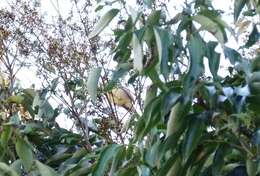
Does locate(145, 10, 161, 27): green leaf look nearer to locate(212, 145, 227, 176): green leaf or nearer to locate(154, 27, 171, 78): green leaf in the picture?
locate(154, 27, 171, 78): green leaf

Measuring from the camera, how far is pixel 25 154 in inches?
43.9

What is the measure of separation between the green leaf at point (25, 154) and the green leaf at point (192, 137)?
0.42 metres

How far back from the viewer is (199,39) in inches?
31.6

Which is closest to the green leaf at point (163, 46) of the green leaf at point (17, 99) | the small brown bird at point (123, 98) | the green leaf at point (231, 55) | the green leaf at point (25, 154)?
the green leaf at point (231, 55)

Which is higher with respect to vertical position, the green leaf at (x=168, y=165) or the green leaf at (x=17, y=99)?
the green leaf at (x=17, y=99)

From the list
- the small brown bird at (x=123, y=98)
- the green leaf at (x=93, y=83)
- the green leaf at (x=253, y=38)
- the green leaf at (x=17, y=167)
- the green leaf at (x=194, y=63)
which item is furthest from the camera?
the small brown bird at (x=123, y=98)

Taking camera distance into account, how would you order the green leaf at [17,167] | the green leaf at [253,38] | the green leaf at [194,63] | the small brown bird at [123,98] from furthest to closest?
the small brown bird at [123,98], the green leaf at [17,167], the green leaf at [253,38], the green leaf at [194,63]

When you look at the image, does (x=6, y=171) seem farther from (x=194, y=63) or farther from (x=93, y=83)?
(x=194, y=63)

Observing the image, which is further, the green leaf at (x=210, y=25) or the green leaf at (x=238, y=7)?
the green leaf at (x=238, y=7)

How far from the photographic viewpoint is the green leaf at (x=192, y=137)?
2.65ft

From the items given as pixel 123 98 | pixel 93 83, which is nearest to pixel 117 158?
pixel 93 83

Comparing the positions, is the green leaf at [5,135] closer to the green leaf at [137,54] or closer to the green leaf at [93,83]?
the green leaf at [93,83]

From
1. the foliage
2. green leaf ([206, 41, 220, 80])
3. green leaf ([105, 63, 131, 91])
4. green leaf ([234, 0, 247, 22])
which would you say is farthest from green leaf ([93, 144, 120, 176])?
green leaf ([234, 0, 247, 22])

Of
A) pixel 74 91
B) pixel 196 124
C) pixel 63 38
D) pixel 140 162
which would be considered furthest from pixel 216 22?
pixel 63 38
